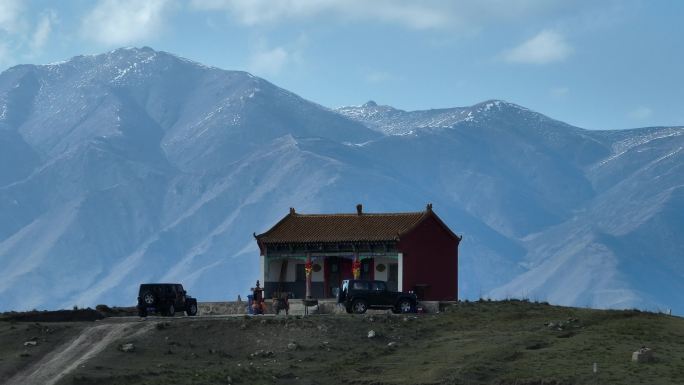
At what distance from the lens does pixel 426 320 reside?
75250 mm

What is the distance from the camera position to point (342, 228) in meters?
99.8

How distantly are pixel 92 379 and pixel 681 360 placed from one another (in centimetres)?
2474

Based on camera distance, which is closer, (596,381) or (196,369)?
(596,381)

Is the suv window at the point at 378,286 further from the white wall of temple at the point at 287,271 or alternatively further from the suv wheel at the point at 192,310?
the white wall of temple at the point at 287,271

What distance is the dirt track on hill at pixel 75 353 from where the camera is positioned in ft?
212

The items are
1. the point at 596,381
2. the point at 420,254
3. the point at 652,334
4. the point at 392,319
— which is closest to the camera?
the point at 596,381

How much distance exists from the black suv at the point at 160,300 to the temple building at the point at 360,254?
1335 cm

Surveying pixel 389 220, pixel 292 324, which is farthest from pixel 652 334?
pixel 389 220

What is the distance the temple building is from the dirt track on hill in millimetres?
25225

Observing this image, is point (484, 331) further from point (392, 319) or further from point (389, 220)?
point (389, 220)

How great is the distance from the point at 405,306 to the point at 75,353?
20792 mm

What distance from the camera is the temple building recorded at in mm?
95938

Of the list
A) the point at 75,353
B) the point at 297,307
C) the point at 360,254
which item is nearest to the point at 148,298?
the point at 297,307

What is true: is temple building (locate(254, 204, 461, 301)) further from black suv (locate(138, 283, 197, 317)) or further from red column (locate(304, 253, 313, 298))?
black suv (locate(138, 283, 197, 317))
